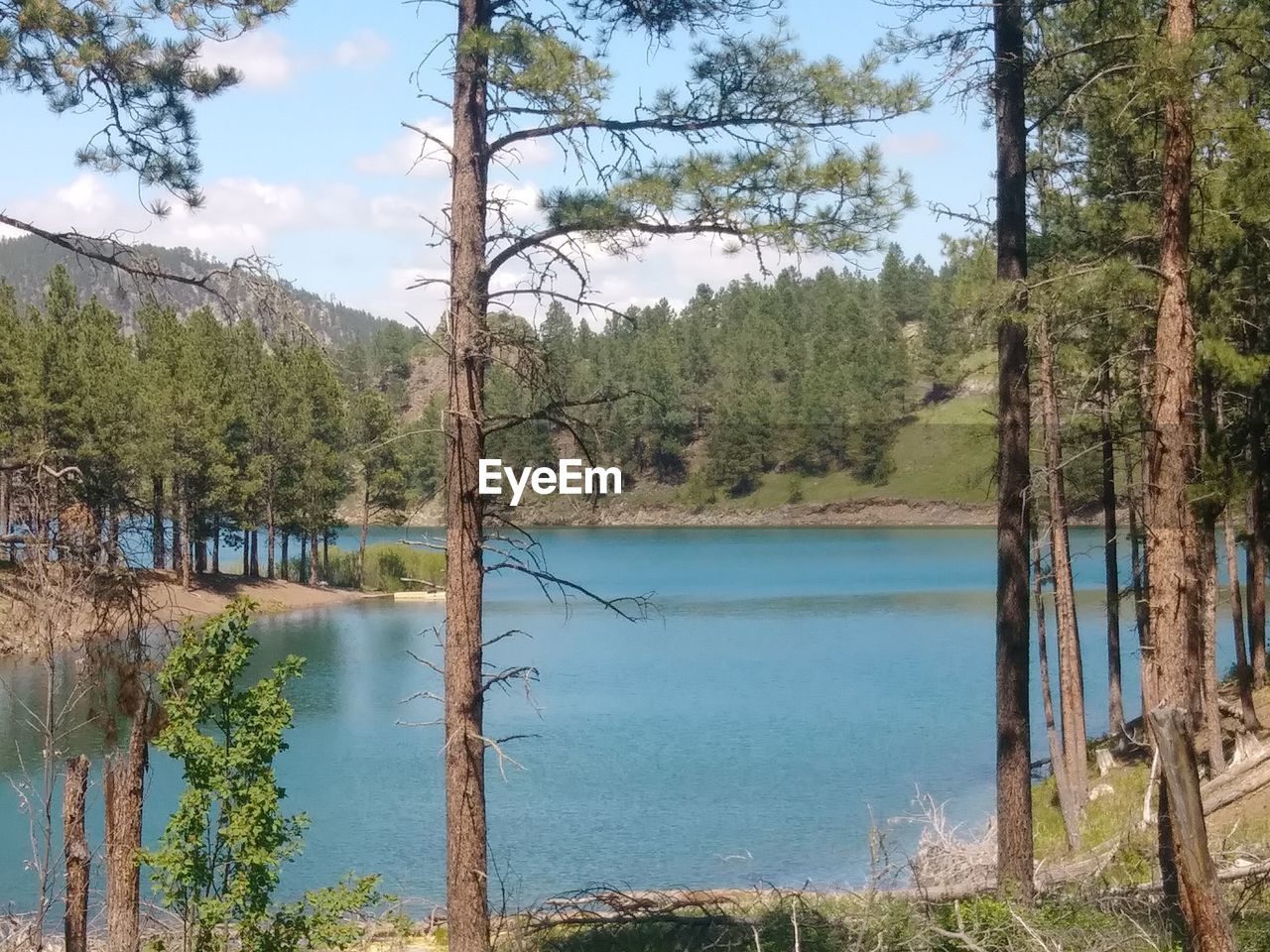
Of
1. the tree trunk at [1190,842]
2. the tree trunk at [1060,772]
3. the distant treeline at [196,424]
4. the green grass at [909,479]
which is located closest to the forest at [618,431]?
the tree trunk at [1190,842]

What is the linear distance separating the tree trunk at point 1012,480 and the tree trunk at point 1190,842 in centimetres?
390

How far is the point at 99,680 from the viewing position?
702 cm

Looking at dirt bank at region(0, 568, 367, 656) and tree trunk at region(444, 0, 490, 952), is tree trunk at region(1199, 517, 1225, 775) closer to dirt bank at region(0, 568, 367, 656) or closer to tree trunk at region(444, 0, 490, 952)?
tree trunk at region(444, 0, 490, 952)

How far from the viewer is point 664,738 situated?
2523 cm

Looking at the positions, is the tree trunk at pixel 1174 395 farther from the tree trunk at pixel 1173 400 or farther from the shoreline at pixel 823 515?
the shoreline at pixel 823 515

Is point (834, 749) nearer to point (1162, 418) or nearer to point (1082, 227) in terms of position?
point (1082, 227)

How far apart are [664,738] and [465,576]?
1775 centimetres

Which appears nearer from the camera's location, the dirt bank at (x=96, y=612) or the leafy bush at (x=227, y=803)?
the dirt bank at (x=96, y=612)

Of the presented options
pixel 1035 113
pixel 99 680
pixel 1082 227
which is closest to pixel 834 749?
pixel 1082 227

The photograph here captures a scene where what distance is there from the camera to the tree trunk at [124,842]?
785 centimetres

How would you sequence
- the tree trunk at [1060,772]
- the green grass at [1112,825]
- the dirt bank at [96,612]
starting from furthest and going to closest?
1. the tree trunk at [1060,772]
2. the green grass at [1112,825]
3. the dirt bank at [96,612]

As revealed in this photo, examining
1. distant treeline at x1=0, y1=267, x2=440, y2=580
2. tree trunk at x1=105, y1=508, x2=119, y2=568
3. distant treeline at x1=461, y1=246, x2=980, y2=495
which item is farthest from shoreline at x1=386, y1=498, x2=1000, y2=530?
tree trunk at x1=105, y1=508, x2=119, y2=568

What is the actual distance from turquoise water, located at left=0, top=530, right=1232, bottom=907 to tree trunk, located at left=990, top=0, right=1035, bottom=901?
47.1 inches

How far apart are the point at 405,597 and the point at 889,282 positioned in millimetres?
79703
